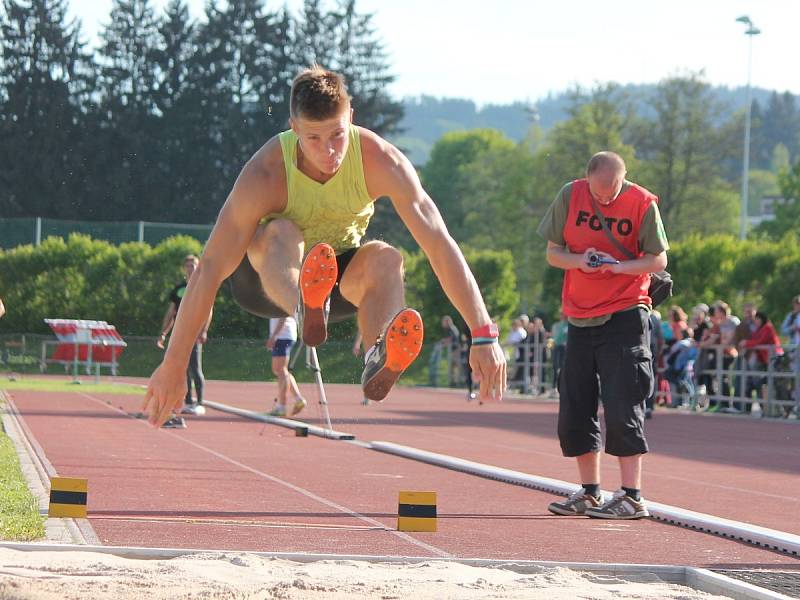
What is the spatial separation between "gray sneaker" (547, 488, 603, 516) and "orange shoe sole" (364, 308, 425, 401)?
92.4 inches

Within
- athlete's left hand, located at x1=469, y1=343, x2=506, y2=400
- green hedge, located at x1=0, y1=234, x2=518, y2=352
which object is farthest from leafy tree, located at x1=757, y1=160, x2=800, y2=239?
athlete's left hand, located at x1=469, y1=343, x2=506, y2=400

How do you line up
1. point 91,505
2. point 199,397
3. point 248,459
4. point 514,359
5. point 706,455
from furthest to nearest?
point 514,359 < point 199,397 < point 706,455 < point 248,459 < point 91,505

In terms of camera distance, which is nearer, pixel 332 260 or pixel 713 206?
pixel 332 260

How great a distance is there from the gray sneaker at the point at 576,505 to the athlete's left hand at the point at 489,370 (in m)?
2.77

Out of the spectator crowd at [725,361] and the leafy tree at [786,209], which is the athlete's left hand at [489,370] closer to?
the spectator crowd at [725,361]

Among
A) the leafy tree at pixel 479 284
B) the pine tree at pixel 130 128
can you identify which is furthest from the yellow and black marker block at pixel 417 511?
the pine tree at pixel 130 128

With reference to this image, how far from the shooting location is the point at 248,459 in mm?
11836

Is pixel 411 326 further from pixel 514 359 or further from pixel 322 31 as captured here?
pixel 322 31

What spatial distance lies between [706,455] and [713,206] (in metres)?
52.6

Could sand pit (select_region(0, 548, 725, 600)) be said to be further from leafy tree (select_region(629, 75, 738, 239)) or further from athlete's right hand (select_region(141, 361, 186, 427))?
leafy tree (select_region(629, 75, 738, 239))

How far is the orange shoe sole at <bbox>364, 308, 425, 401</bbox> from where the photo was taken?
618 cm

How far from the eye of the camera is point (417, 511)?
6.95 m

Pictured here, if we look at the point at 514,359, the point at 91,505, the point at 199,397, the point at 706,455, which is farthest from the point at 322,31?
the point at 91,505

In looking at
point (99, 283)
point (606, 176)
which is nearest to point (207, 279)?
point (606, 176)
